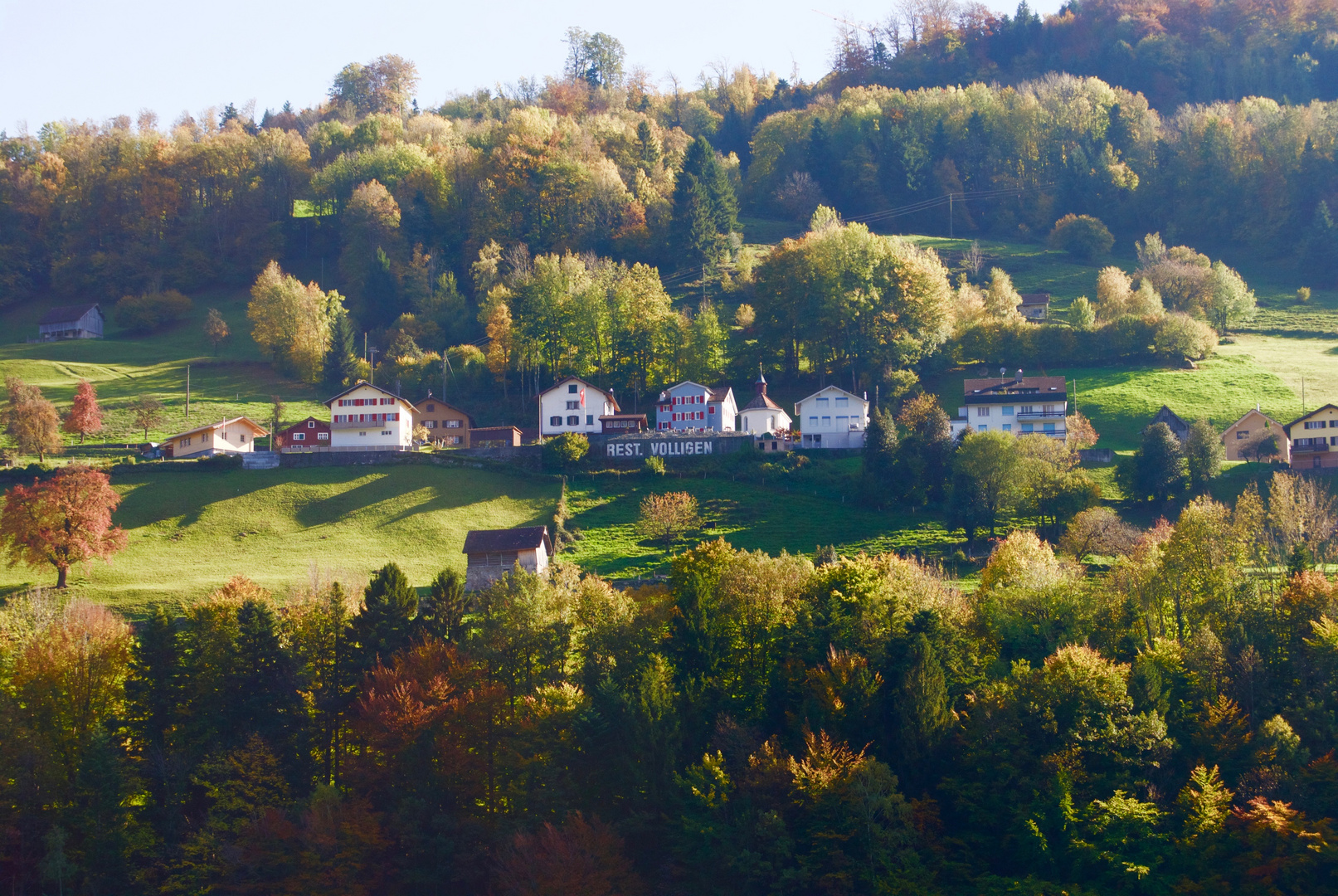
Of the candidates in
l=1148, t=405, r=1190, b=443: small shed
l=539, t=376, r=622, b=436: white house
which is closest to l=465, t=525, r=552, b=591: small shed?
l=539, t=376, r=622, b=436: white house

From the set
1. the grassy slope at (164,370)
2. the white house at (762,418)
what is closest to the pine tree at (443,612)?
the white house at (762,418)

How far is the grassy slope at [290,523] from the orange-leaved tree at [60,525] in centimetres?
114

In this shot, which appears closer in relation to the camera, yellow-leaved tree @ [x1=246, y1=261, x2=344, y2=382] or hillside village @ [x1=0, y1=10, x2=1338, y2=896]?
hillside village @ [x1=0, y1=10, x2=1338, y2=896]

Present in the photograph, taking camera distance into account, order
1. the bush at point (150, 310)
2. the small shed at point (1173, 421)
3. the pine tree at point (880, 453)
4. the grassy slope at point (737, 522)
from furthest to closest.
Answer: the bush at point (150, 310)
the small shed at point (1173, 421)
the pine tree at point (880, 453)
the grassy slope at point (737, 522)

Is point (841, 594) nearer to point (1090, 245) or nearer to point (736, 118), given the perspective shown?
point (1090, 245)

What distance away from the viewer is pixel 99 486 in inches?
2430

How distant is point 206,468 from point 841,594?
4240 cm

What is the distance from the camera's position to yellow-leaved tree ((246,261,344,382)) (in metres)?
93.6

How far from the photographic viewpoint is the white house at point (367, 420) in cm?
7725

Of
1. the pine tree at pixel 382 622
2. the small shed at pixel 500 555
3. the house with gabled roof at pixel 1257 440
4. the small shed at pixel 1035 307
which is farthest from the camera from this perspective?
the small shed at pixel 1035 307

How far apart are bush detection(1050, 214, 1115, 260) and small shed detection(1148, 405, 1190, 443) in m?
42.5

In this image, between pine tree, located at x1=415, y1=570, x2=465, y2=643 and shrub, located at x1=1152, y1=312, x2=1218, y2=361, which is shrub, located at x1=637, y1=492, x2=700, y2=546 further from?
shrub, located at x1=1152, y1=312, x2=1218, y2=361

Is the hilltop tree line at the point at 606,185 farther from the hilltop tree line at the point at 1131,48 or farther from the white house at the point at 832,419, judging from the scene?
the white house at the point at 832,419

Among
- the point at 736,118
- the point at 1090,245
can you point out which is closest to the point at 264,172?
the point at 736,118
